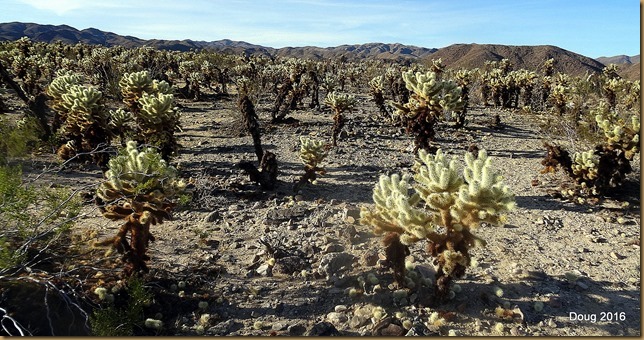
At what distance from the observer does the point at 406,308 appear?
18.1 ft

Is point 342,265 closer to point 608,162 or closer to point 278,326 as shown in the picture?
point 278,326

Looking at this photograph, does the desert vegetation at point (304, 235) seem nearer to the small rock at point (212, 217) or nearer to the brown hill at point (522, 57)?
the small rock at point (212, 217)

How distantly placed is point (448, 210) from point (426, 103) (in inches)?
248

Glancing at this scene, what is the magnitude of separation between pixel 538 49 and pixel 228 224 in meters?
88.2

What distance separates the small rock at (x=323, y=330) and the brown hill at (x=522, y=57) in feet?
243

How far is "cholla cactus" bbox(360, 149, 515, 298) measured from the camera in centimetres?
473

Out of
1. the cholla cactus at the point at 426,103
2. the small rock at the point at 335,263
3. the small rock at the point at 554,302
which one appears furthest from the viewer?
the cholla cactus at the point at 426,103

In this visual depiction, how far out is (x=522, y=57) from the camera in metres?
79.3

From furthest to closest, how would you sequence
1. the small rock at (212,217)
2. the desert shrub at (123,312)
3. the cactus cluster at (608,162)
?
the cactus cluster at (608,162) → the small rock at (212,217) → the desert shrub at (123,312)

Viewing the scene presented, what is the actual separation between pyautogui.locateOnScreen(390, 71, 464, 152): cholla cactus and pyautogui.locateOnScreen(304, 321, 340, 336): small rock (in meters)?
7.17

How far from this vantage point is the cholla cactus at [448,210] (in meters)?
4.73

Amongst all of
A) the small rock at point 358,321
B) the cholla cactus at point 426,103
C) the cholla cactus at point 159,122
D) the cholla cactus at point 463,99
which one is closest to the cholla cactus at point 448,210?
the small rock at point 358,321

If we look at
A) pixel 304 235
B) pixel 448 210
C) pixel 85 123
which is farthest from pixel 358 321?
pixel 85 123

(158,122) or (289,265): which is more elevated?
(158,122)
